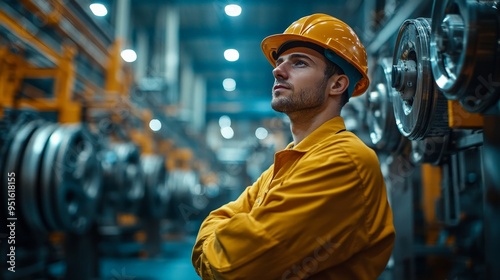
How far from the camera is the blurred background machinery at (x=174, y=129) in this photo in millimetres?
1577

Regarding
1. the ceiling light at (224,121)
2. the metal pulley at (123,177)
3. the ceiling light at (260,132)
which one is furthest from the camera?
the ceiling light at (224,121)

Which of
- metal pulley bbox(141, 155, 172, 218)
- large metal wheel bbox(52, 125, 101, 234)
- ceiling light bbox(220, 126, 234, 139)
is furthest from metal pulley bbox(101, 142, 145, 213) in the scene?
ceiling light bbox(220, 126, 234, 139)

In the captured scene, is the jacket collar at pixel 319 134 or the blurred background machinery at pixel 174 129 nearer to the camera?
the jacket collar at pixel 319 134

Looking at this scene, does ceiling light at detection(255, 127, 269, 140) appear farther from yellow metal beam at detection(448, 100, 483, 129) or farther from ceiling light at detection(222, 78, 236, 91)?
yellow metal beam at detection(448, 100, 483, 129)

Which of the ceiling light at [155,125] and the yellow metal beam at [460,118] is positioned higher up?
the ceiling light at [155,125]

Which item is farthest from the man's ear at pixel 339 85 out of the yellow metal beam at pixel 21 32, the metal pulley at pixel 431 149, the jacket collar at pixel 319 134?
the yellow metal beam at pixel 21 32

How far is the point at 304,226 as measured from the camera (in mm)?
1189

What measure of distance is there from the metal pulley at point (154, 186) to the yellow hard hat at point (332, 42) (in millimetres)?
5820

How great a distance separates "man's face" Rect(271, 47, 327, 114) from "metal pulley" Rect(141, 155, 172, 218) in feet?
19.2

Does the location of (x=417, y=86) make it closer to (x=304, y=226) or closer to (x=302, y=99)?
(x=302, y=99)

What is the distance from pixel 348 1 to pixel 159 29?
5.52 metres

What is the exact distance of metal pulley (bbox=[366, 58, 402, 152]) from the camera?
229 centimetres

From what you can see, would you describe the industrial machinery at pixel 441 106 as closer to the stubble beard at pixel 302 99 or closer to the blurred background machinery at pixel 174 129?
the blurred background machinery at pixel 174 129

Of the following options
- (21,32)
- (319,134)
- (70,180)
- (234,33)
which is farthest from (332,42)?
(234,33)
